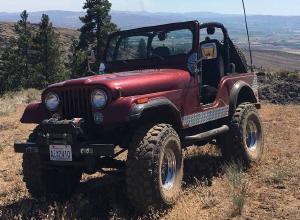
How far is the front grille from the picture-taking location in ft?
18.6

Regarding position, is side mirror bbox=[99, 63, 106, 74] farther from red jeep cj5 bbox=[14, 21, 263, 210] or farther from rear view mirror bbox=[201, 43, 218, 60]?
rear view mirror bbox=[201, 43, 218, 60]

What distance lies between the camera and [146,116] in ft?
19.4

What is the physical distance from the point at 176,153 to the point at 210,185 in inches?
39.4

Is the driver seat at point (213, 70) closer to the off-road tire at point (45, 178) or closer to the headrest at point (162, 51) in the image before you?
the headrest at point (162, 51)

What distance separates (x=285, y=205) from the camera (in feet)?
19.0

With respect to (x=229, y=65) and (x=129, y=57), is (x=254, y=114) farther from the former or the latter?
(x=129, y=57)

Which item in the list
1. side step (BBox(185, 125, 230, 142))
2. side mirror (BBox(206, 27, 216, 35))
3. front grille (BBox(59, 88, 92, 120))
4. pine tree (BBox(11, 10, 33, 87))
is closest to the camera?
front grille (BBox(59, 88, 92, 120))

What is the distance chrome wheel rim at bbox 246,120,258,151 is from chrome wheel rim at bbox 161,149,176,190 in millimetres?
2376

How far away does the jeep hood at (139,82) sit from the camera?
18.2 feet

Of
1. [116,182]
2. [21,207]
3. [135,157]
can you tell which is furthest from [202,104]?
[21,207]

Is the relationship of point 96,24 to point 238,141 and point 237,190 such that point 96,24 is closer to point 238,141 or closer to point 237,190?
point 238,141

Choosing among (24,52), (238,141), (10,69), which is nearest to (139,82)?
(238,141)

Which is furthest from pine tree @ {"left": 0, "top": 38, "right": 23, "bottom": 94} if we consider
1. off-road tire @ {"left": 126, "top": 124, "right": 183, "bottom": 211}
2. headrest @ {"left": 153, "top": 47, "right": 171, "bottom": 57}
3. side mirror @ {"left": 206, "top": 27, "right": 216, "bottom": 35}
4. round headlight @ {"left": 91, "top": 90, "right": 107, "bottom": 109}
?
off-road tire @ {"left": 126, "top": 124, "right": 183, "bottom": 211}

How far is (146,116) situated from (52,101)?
113cm
